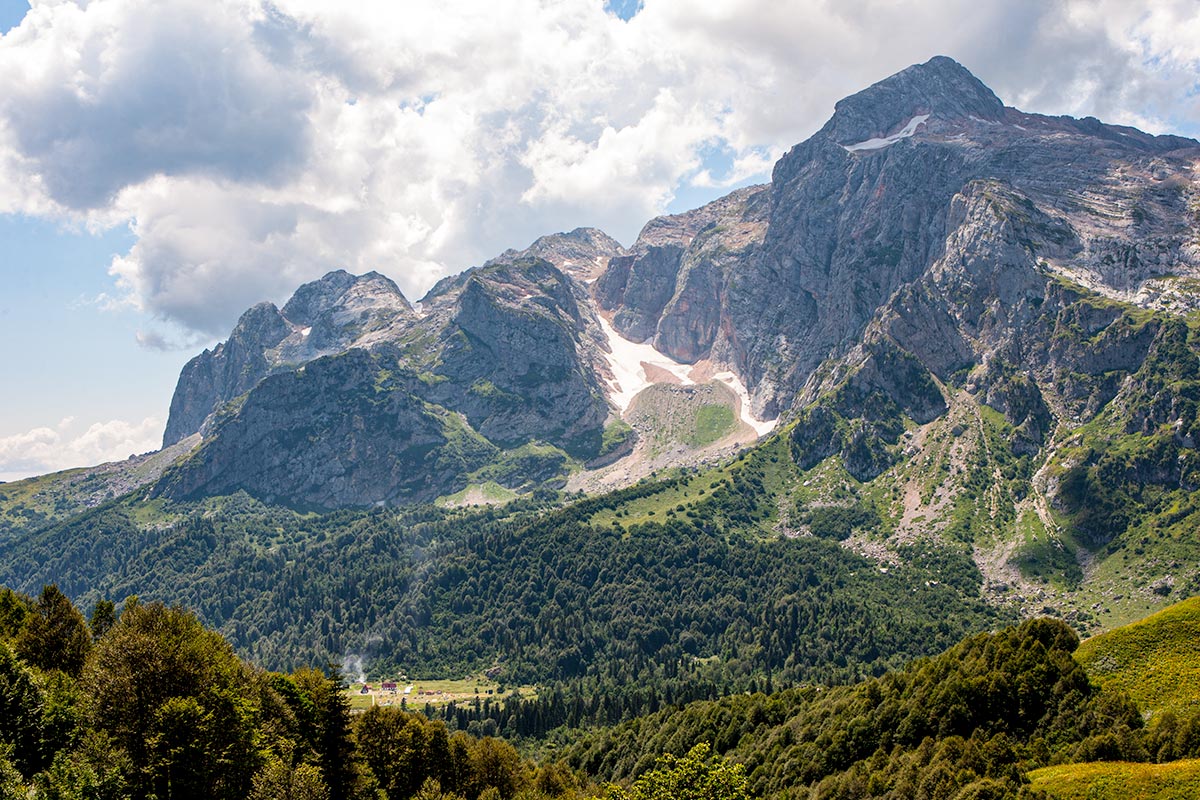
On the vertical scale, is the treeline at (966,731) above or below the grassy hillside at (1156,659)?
below

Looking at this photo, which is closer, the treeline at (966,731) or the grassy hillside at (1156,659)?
the treeline at (966,731)

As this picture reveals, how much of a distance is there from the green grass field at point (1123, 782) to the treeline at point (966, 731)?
2.73m

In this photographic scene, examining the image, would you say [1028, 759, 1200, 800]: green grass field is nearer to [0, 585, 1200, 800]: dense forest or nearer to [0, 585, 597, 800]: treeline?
[0, 585, 1200, 800]: dense forest

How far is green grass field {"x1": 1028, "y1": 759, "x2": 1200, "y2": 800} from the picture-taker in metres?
58.7

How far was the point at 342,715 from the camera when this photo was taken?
85438 mm

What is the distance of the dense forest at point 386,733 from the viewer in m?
64.8

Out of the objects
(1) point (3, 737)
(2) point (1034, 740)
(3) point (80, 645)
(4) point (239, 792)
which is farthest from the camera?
(3) point (80, 645)

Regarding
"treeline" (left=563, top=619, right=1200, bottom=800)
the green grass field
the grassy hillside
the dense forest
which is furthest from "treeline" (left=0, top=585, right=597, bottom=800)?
the grassy hillside

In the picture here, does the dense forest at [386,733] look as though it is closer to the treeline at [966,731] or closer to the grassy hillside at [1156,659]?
the treeline at [966,731]

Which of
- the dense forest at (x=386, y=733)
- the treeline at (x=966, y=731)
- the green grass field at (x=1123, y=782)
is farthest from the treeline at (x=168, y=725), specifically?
the green grass field at (x=1123, y=782)

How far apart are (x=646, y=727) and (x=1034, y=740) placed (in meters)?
94.1

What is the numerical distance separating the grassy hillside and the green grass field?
36.9 feet

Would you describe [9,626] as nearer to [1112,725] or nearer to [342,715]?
[342,715]

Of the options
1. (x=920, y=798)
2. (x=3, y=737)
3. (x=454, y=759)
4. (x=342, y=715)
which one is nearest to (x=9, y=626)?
(x=3, y=737)
